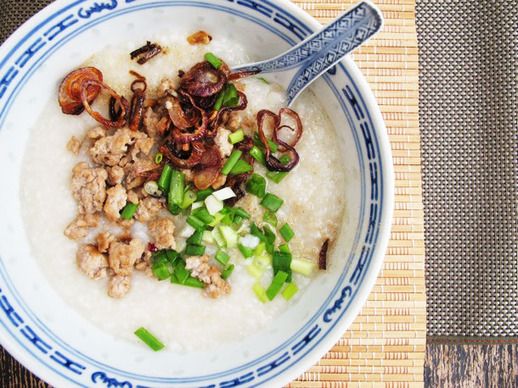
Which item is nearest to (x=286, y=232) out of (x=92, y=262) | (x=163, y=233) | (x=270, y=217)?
(x=270, y=217)

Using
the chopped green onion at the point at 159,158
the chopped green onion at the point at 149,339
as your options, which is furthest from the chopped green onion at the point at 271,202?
the chopped green onion at the point at 149,339

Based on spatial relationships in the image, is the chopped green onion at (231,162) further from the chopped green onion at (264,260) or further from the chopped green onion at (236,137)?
the chopped green onion at (264,260)

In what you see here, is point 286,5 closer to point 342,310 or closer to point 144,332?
point 342,310

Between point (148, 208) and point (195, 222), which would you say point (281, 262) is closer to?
point (195, 222)

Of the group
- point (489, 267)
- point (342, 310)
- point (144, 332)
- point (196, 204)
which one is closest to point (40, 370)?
point (144, 332)

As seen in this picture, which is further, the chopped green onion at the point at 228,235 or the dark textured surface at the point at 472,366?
the dark textured surface at the point at 472,366
